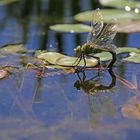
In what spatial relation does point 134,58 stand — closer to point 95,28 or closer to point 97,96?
point 95,28

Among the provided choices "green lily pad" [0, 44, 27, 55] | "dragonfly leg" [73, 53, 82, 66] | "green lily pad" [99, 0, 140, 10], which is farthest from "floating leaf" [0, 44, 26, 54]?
"green lily pad" [99, 0, 140, 10]

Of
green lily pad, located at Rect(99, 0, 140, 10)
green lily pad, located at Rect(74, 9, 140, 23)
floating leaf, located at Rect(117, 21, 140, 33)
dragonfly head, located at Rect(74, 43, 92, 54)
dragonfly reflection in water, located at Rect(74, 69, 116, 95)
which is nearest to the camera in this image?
A: dragonfly reflection in water, located at Rect(74, 69, 116, 95)

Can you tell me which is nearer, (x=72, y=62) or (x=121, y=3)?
(x=72, y=62)

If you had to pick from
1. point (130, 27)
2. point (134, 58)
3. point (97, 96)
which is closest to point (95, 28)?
point (134, 58)

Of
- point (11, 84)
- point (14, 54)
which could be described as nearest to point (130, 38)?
point (14, 54)

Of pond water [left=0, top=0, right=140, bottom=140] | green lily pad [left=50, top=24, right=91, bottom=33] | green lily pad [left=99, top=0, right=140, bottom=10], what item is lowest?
pond water [left=0, top=0, right=140, bottom=140]

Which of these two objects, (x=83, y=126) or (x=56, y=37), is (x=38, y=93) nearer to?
(x=83, y=126)

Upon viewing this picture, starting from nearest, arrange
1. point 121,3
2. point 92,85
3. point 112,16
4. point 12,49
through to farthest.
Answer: point 92,85, point 12,49, point 112,16, point 121,3

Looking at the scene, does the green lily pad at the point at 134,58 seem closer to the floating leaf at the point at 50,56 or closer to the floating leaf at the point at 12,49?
the floating leaf at the point at 50,56

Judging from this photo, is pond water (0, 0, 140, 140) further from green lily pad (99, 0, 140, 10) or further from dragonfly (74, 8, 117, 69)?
green lily pad (99, 0, 140, 10)
